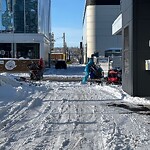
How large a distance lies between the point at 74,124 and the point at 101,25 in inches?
3250

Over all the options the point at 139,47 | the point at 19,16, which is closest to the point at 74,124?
the point at 139,47

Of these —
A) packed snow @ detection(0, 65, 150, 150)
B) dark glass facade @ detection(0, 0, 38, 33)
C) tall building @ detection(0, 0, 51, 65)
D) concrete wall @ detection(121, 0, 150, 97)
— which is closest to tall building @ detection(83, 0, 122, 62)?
tall building @ detection(0, 0, 51, 65)

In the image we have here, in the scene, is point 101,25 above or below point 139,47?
above

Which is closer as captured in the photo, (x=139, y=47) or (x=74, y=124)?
(x=74, y=124)

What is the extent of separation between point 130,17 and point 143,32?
98 cm

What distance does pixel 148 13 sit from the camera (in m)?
18.2

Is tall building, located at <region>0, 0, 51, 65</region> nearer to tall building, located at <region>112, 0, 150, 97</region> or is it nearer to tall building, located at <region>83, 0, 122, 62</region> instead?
tall building, located at <region>83, 0, 122, 62</region>

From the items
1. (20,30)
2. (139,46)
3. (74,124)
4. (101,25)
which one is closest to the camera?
(74,124)

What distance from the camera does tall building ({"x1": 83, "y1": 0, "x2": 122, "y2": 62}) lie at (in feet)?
298

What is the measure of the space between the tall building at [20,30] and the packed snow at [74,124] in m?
43.6

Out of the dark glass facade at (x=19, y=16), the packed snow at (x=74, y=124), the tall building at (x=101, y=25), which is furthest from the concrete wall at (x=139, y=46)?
the tall building at (x=101, y=25)

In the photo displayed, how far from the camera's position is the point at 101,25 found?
9238 cm

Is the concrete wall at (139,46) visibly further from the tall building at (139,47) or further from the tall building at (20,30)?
the tall building at (20,30)

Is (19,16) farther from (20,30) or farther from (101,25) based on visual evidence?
(101,25)
